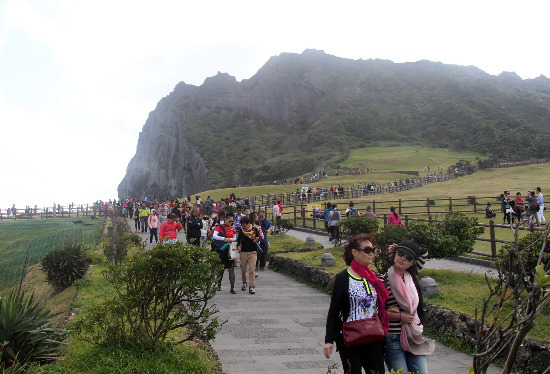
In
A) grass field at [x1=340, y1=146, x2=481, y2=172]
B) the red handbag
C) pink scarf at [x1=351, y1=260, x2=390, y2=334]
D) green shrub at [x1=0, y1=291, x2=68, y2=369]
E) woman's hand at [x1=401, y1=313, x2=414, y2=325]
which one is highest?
grass field at [x1=340, y1=146, x2=481, y2=172]

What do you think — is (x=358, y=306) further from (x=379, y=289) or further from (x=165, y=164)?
(x=165, y=164)

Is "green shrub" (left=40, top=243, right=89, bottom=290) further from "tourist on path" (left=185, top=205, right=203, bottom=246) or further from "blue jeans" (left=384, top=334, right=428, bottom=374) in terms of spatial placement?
"blue jeans" (left=384, top=334, right=428, bottom=374)

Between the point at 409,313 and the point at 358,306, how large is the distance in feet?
1.26

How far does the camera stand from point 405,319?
3346 mm

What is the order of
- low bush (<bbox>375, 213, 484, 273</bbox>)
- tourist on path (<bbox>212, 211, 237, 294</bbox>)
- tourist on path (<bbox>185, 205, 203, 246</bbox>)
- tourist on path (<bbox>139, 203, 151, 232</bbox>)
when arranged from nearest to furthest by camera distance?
low bush (<bbox>375, 213, 484, 273</bbox>) → tourist on path (<bbox>212, 211, 237, 294</bbox>) → tourist on path (<bbox>185, 205, 203, 246</bbox>) → tourist on path (<bbox>139, 203, 151, 232</bbox>)

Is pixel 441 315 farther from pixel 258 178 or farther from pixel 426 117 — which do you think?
pixel 426 117

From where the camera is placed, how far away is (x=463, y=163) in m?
57.5

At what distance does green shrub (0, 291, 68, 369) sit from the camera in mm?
4402

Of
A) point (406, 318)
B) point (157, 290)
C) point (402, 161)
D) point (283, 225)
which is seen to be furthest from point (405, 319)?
point (402, 161)

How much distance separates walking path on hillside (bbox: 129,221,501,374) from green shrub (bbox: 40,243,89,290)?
410 centimetres

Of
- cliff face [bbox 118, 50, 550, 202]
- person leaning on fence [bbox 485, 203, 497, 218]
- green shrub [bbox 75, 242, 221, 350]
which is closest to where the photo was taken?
green shrub [bbox 75, 242, 221, 350]

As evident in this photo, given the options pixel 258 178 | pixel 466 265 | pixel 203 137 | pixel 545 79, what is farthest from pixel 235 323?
pixel 545 79

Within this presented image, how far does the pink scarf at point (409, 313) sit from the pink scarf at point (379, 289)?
0.10 metres

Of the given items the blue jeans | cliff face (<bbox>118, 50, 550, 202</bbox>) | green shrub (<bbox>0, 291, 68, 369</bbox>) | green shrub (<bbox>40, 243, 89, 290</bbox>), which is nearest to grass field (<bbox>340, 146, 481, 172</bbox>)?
cliff face (<bbox>118, 50, 550, 202</bbox>)
